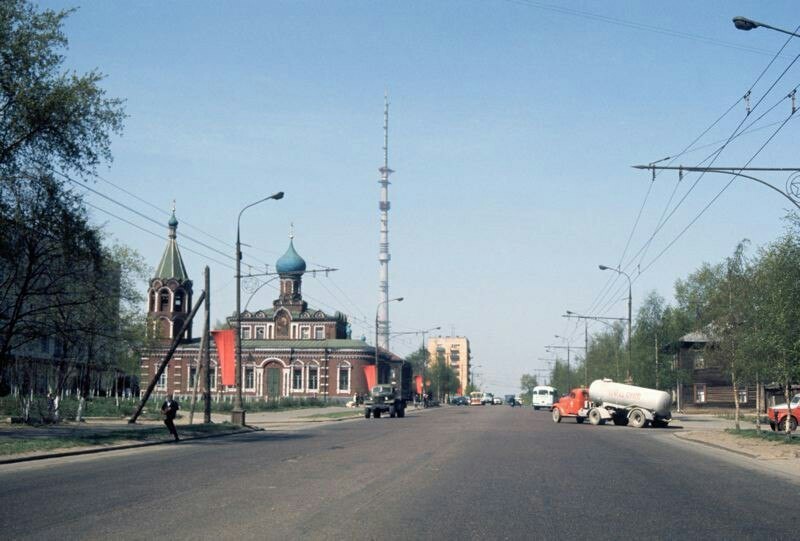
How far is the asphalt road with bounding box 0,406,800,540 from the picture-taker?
1005 cm

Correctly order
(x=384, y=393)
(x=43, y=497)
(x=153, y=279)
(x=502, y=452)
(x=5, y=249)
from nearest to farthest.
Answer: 1. (x=43, y=497)
2. (x=502, y=452)
3. (x=5, y=249)
4. (x=384, y=393)
5. (x=153, y=279)

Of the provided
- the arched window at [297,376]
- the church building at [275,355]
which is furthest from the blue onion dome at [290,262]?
the arched window at [297,376]

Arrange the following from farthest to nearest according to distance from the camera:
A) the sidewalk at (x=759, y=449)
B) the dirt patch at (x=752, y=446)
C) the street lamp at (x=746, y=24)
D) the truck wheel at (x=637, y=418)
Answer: the truck wheel at (x=637, y=418), the dirt patch at (x=752, y=446), the sidewalk at (x=759, y=449), the street lamp at (x=746, y=24)

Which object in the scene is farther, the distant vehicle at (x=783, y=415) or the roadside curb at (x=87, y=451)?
the distant vehicle at (x=783, y=415)

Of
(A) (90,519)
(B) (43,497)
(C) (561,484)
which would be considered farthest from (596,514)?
(B) (43,497)

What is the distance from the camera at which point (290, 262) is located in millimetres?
106750

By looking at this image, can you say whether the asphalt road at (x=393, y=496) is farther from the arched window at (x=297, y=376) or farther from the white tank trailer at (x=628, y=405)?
the arched window at (x=297, y=376)

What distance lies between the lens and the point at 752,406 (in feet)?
262

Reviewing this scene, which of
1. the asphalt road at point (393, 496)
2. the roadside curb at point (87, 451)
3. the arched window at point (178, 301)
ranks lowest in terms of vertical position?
the roadside curb at point (87, 451)

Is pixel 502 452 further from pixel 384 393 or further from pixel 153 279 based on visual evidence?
pixel 153 279

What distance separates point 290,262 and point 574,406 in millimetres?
61745

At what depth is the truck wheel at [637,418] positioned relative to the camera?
4603cm

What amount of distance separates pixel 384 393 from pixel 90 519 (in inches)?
2003

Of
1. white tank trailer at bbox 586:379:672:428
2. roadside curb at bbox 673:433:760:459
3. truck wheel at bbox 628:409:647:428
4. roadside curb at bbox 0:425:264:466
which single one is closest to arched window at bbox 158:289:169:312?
white tank trailer at bbox 586:379:672:428
